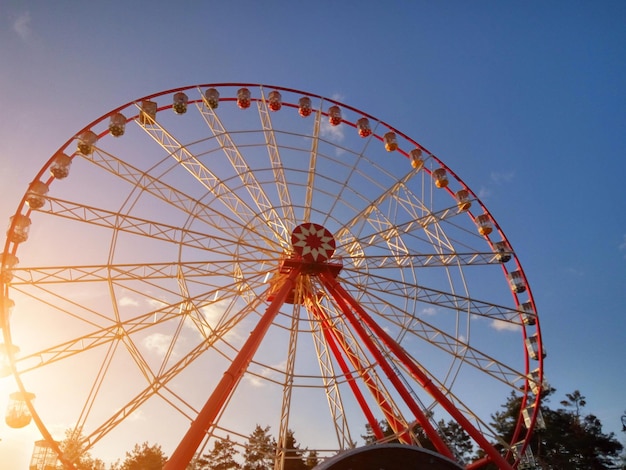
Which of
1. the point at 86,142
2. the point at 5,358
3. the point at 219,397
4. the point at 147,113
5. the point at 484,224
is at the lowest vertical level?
the point at 219,397

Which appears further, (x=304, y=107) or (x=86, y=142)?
(x=304, y=107)

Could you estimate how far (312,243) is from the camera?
54.3 ft

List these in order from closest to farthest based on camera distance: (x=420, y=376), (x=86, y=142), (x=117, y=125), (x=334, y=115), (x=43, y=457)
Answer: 1. (x=43, y=457)
2. (x=420, y=376)
3. (x=86, y=142)
4. (x=117, y=125)
5. (x=334, y=115)

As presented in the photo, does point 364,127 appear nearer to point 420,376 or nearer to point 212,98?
point 212,98

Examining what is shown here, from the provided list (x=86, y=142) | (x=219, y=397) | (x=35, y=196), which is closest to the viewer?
(x=219, y=397)

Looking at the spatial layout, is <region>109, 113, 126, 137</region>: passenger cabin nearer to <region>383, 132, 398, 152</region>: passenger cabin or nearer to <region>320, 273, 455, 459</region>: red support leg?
<region>320, 273, 455, 459</region>: red support leg

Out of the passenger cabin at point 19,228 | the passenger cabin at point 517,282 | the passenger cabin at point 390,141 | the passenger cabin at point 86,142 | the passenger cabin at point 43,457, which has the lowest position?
the passenger cabin at point 43,457

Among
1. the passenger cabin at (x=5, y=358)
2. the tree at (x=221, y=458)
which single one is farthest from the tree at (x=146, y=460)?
the passenger cabin at (x=5, y=358)

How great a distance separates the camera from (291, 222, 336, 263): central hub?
16.2 metres

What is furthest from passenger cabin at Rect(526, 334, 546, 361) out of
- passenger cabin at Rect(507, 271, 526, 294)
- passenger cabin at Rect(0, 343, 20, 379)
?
passenger cabin at Rect(0, 343, 20, 379)

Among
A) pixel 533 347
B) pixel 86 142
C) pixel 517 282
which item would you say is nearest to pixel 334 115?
pixel 86 142

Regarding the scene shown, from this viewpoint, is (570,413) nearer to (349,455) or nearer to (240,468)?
(240,468)

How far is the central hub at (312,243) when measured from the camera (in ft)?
53.1

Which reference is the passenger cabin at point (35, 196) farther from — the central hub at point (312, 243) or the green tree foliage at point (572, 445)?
the green tree foliage at point (572, 445)
